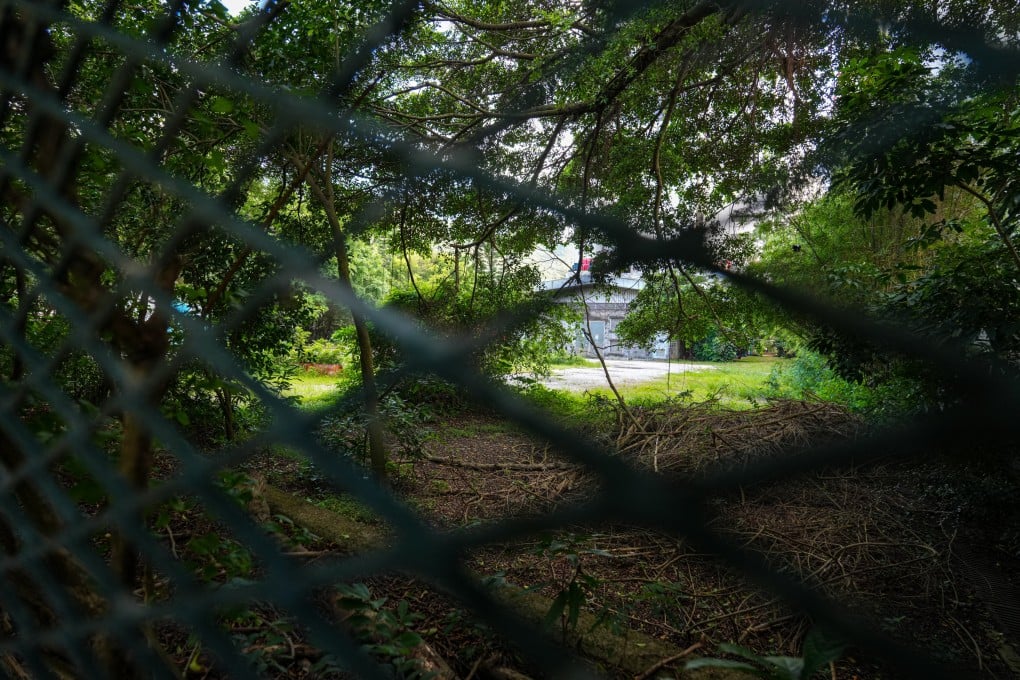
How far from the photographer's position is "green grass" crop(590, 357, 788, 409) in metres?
3.55

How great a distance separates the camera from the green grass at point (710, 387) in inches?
140

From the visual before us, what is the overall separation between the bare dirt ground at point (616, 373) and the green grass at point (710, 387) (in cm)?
4

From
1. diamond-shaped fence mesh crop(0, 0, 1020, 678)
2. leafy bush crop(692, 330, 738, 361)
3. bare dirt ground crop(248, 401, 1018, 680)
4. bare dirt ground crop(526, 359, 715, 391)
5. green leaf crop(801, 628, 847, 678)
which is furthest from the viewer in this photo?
bare dirt ground crop(526, 359, 715, 391)

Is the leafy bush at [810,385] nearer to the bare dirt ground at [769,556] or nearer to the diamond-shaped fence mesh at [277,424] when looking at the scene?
the bare dirt ground at [769,556]

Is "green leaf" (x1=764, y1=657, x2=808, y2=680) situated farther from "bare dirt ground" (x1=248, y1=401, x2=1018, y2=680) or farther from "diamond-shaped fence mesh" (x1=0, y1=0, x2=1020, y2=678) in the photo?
"bare dirt ground" (x1=248, y1=401, x2=1018, y2=680)

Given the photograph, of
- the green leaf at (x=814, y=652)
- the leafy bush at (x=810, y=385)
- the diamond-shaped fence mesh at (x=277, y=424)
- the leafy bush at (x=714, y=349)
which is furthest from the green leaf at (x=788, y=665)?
Answer: the leafy bush at (x=810, y=385)

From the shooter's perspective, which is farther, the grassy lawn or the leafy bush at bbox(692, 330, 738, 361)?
the grassy lawn

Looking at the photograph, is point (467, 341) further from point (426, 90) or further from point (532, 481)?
point (426, 90)

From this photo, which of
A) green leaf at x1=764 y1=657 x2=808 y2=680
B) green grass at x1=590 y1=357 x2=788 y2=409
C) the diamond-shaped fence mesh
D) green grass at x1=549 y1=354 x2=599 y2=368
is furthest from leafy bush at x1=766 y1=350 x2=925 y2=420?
the diamond-shaped fence mesh

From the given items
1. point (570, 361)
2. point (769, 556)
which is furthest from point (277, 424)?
point (570, 361)

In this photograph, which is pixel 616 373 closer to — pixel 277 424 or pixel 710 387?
pixel 710 387

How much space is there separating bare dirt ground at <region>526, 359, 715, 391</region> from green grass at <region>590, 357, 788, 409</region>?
4cm

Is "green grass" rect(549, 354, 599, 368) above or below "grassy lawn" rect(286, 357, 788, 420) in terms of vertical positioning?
above

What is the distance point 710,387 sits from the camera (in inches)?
144
